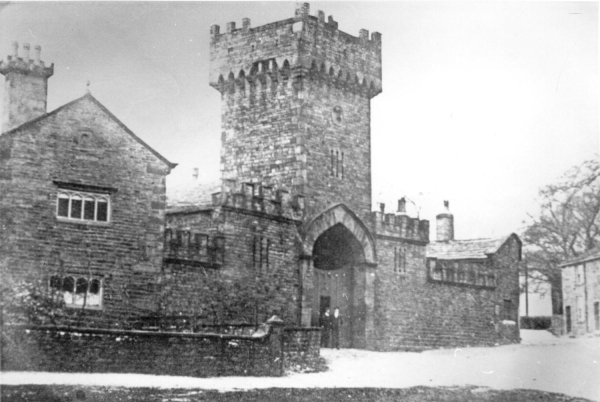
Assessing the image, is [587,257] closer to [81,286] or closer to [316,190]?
[316,190]

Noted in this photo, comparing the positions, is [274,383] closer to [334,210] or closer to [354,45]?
[334,210]

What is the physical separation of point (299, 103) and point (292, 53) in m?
1.69

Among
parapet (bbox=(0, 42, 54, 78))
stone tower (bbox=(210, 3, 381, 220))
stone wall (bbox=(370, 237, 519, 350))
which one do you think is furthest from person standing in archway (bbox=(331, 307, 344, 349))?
parapet (bbox=(0, 42, 54, 78))

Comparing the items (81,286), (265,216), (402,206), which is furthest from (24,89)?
(402,206)

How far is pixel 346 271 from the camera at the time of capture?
35938mm

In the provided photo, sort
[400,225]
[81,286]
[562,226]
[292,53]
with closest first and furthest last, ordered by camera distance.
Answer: [81,286] → [292,53] → [562,226] → [400,225]

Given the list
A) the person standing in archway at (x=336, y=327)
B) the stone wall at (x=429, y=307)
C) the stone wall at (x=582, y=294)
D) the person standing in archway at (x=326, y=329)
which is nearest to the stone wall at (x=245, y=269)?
the person standing in archway at (x=326, y=329)

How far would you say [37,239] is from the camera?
83.1 feet

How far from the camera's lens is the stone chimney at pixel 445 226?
41.7m

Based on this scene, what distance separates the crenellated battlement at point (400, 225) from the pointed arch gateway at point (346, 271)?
29.6 inches

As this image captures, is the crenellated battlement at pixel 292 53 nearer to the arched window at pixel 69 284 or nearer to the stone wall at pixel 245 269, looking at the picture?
the stone wall at pixel 245 269

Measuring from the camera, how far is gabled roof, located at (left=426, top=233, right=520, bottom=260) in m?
41.2

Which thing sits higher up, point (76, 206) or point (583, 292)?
point (76, 206)

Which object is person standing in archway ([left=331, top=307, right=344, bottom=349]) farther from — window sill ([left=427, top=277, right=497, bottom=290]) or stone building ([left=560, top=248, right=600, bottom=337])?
stone building ([left=560, top=248, right=600, bottom=337])
